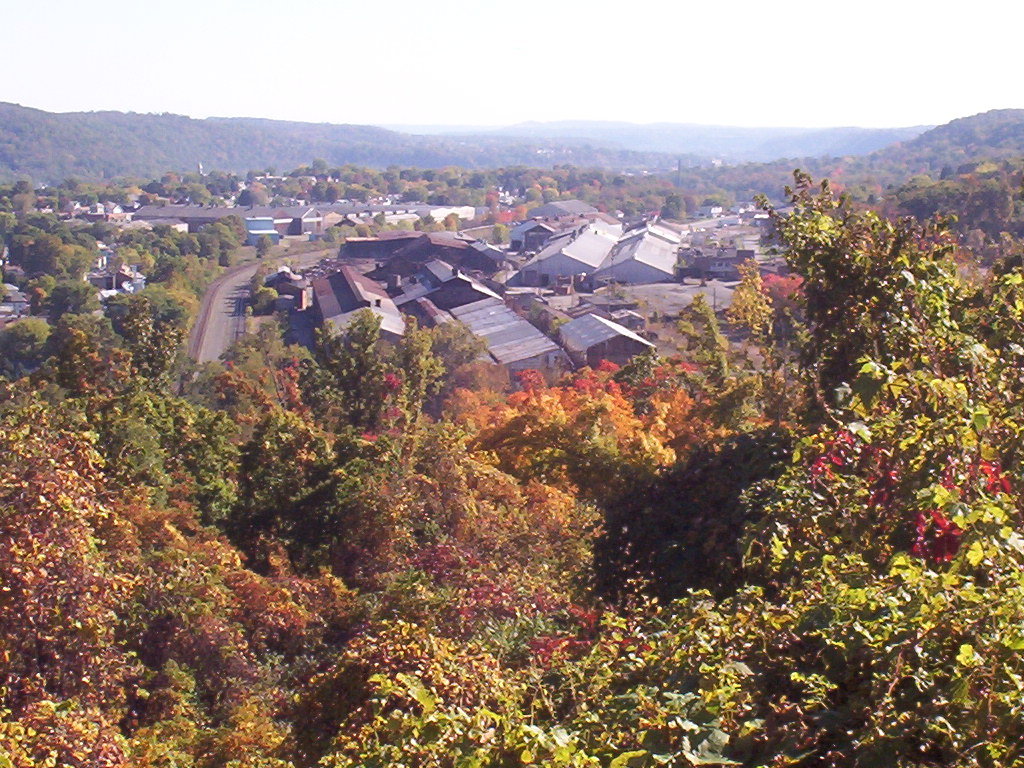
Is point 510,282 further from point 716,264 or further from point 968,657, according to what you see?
point 968,657

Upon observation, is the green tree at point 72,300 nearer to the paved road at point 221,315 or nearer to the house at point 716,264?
the paved road at point 221,315

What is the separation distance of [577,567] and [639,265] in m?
29.9

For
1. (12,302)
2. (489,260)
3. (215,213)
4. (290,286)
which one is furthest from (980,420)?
(215,213)

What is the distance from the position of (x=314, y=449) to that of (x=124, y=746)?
6.56 metres

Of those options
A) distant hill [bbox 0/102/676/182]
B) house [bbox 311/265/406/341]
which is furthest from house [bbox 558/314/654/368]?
distant hill [bbox 0/102/676/182]

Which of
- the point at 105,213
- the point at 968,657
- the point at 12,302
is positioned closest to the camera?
the point at 968,657

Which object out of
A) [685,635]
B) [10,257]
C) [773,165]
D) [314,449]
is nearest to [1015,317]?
[685,635]

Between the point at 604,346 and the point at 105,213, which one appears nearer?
the point at 604,346

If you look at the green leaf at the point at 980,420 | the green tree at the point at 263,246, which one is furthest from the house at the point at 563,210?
the green leaf at the point at 980,420

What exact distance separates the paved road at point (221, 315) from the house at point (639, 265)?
12.9m

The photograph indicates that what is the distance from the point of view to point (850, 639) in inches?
98.5

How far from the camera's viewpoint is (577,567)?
775cm

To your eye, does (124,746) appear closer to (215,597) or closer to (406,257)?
(215,597)

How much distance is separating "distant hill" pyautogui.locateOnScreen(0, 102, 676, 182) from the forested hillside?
385ft
